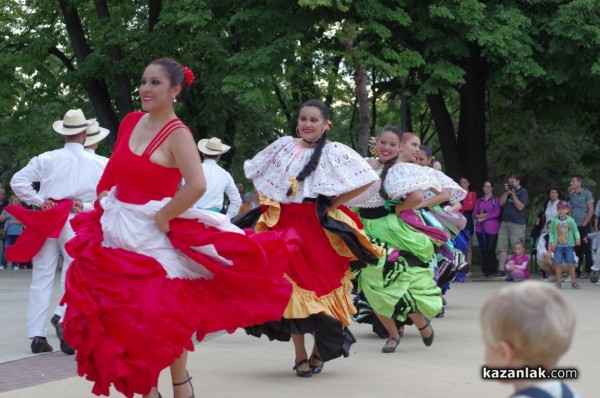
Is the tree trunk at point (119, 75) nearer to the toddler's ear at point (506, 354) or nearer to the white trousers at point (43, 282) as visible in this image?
the white trousers at point (43, 282)

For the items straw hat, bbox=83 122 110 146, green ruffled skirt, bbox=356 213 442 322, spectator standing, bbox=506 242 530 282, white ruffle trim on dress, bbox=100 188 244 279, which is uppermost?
straw hat, bbox=83 122 110 146

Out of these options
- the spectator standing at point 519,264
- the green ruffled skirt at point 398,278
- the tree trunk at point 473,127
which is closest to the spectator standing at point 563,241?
the spectator standing at point 519,264

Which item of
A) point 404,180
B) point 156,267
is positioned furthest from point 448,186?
point 156,267

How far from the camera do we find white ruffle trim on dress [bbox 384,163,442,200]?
988 centimetres

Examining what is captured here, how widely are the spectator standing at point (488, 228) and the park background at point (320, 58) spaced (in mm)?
2159

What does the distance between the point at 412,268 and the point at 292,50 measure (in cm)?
1233

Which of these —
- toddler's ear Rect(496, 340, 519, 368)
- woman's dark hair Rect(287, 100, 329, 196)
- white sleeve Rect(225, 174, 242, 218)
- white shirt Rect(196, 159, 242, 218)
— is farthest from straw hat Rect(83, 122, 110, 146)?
toddler's ear Rect(496, 340, 519, 368)

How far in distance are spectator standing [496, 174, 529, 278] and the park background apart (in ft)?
6.28

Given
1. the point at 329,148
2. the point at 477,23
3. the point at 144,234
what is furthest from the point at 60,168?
the point at 477,23

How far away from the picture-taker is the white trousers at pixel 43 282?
382 inches

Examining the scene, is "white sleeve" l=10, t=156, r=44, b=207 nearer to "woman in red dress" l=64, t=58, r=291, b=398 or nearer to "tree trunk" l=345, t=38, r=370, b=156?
"woman in red dress" l=64, t=58, r=291, b=398

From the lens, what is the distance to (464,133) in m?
24.5

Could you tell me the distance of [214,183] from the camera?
13664mm

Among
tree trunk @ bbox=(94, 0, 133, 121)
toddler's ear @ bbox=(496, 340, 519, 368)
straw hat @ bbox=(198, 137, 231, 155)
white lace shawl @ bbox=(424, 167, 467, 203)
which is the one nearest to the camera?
toddler's ear @ bbox=(496, 340, 519, 368)
